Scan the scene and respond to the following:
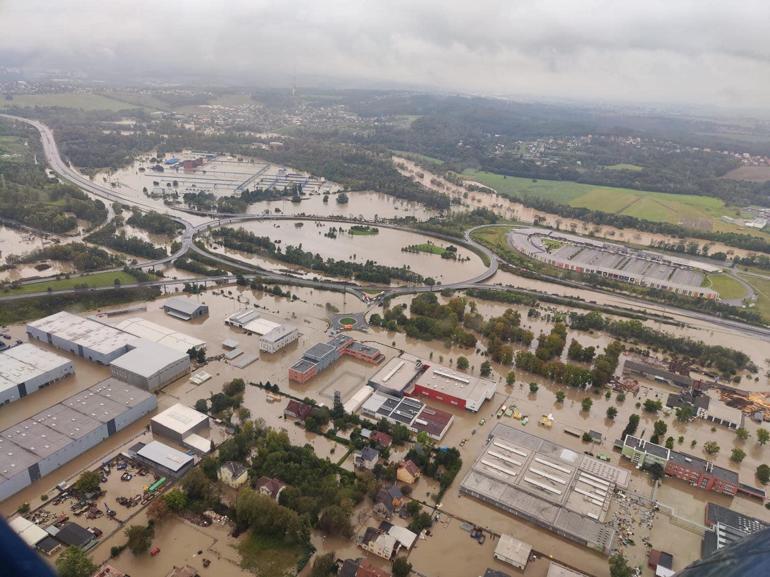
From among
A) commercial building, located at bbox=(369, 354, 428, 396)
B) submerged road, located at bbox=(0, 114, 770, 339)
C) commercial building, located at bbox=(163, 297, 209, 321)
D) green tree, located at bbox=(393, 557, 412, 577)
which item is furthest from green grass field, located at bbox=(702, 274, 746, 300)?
commercial building, located at bbox=(163, 297, 209, 321)

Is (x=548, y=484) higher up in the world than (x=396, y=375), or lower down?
lower down

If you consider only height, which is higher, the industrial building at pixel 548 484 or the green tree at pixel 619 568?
the green tree at pixel 619 568

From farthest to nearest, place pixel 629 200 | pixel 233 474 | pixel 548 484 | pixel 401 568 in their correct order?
pixel 629 200, pixel 548 484, pixel 233 474, pixel 401 568

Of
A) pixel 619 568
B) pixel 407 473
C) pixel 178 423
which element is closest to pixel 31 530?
pixel 178 423

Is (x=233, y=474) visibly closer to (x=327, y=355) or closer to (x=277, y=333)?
(x=327, y=355)

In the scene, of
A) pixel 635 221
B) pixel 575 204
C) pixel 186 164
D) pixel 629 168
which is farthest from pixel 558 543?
pixel 629 168

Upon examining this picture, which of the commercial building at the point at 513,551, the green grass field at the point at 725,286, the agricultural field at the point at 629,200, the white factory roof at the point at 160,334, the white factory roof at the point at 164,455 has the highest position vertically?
the agricultural field at the point at 629,200

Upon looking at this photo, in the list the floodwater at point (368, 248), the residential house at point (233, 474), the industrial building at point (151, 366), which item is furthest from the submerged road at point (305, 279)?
the residential house at point (233, 474)

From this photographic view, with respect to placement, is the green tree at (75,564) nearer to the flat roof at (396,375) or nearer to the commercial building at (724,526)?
the flat roof at (396,375)

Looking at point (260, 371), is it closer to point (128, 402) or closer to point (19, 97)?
point (128, 402)
